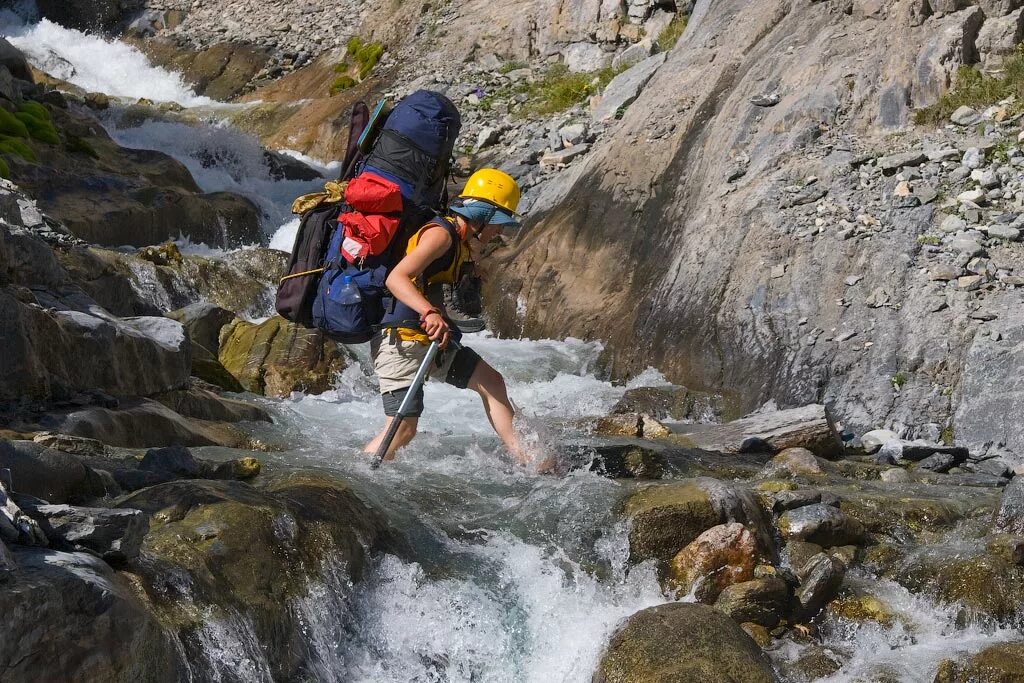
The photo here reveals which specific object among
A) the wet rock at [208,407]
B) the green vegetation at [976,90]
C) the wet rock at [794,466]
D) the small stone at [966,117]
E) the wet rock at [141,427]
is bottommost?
the wet rock at [208,407]

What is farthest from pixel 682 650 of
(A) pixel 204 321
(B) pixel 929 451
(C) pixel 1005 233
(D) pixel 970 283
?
(A) pixel 204 321

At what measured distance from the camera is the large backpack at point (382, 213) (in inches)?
210

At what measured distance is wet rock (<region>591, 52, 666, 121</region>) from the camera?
1723 centimetres

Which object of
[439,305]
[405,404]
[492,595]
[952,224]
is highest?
[952,224]

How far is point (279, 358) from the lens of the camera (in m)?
11.4

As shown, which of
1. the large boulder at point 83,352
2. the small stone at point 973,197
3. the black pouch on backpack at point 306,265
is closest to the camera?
the black pouch on backpack at point 306,265

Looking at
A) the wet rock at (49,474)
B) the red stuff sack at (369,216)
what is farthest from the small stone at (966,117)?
the wet rock at (49,474)

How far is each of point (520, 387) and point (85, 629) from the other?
8.36 metres

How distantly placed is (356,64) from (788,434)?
68.3 feet

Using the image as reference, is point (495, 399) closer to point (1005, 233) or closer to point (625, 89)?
point (1005, 233)

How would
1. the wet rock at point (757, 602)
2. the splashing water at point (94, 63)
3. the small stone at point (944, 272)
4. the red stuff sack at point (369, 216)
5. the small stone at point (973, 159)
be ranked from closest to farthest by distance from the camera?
the wet rock at point (757, 602), the red stuff sack at point (369, 216), the small stone at point (944, 272), the small stone at point (973, 159), the splashing water at point (94, 63)

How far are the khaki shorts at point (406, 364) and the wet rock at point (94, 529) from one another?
74.6 inches

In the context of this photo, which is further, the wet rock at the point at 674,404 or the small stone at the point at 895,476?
the wet rock at the point at 674,404

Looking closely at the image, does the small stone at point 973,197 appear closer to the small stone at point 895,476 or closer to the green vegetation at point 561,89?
the small stone at point 895,476
